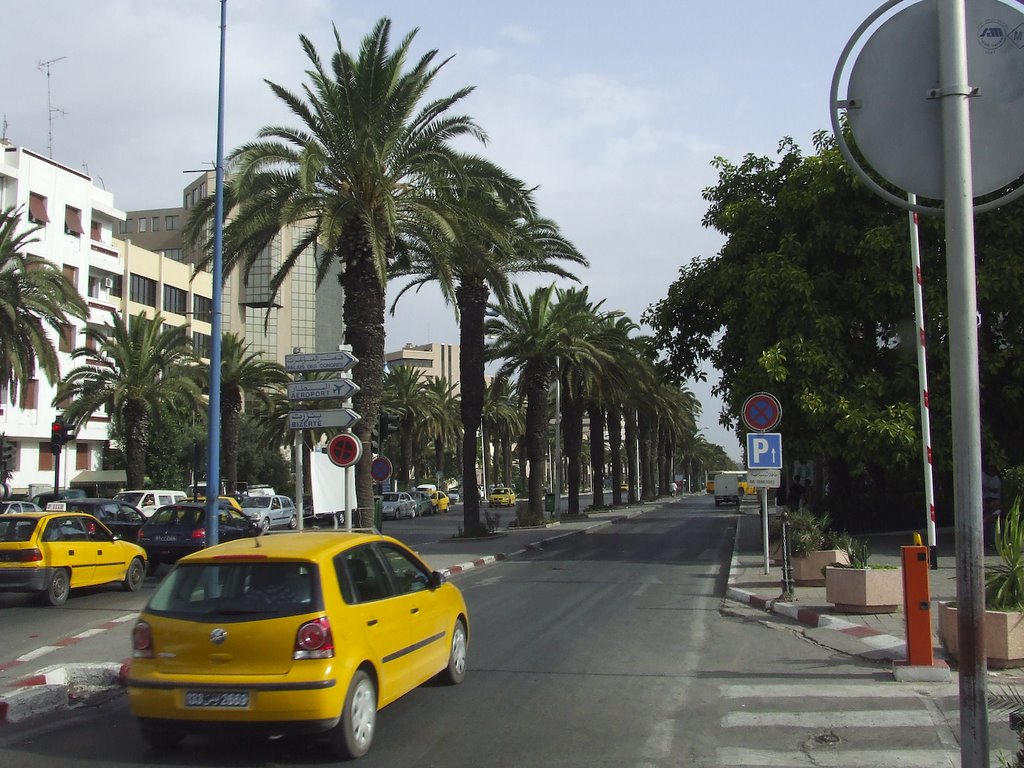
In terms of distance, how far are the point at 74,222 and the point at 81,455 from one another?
1443 centimetres

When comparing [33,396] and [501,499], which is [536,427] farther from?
[501,499]

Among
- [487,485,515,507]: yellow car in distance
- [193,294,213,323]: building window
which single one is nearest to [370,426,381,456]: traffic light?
[487,485,515,507]: yellow car in distance

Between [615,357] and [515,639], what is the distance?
107ft

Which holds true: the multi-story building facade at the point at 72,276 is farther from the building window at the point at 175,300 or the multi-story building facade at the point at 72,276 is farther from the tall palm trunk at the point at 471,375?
the tall palm trunk at the point at 471,375

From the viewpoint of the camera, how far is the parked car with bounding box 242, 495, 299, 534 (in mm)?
39934

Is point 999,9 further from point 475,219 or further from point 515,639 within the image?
point 475,219

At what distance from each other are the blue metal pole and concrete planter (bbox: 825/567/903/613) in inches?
424

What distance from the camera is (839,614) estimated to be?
42.3ft

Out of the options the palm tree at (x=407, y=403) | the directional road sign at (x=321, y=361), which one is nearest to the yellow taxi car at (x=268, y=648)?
the directional road sign at (x=321, y=361)

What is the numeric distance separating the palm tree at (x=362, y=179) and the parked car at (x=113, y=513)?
7352 mm

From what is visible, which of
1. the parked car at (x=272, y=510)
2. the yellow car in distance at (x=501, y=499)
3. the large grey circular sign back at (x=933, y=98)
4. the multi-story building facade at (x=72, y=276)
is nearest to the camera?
the large grey circular sign back at (x=933, y=98)

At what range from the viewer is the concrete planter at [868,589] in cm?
1261

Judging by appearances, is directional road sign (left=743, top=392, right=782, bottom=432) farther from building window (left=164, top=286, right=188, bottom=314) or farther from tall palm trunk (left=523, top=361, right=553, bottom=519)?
building window (left=164, top=286, right=188, bottom=314)

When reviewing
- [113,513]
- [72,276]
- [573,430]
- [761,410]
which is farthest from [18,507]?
[72,276]
